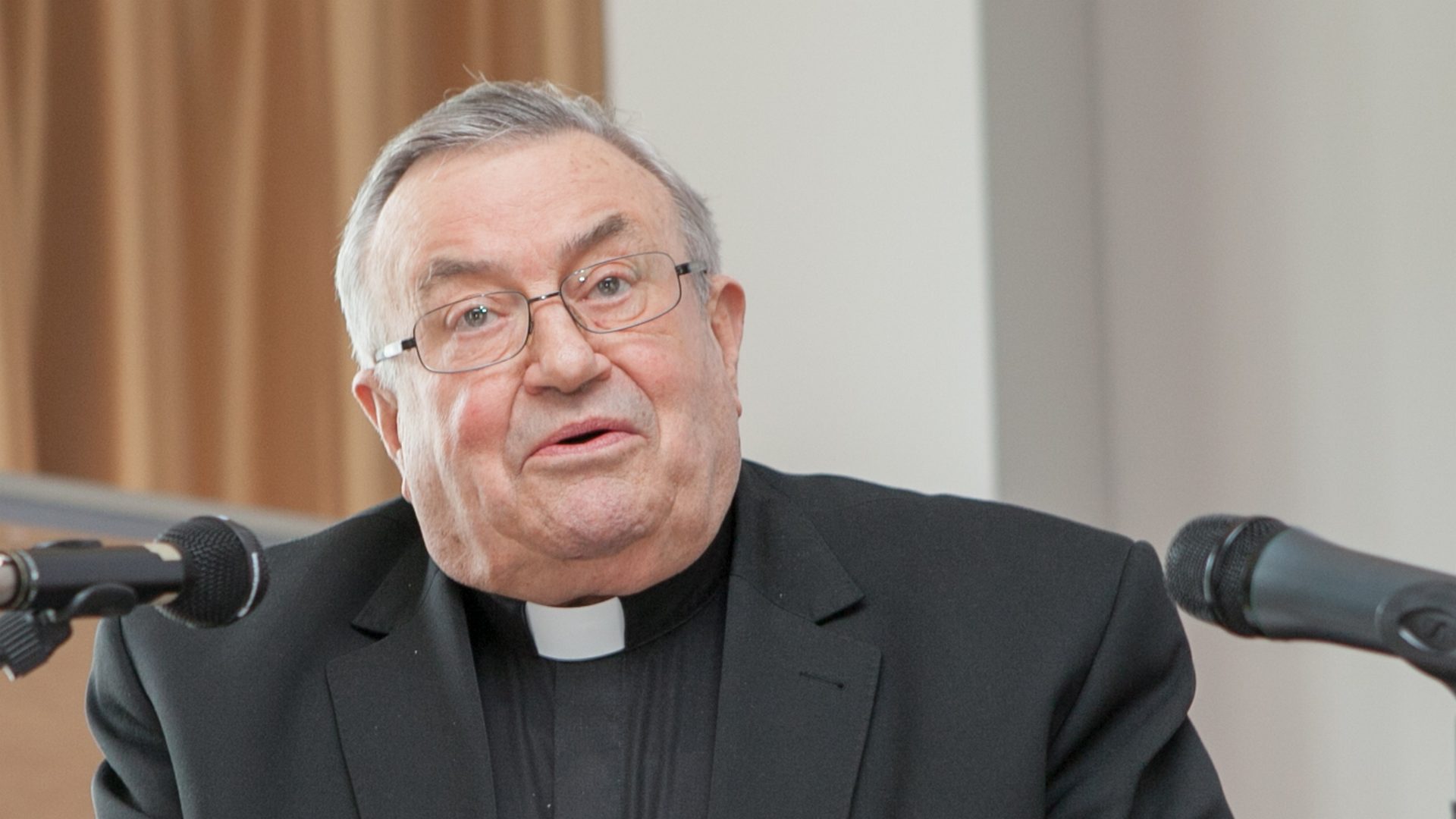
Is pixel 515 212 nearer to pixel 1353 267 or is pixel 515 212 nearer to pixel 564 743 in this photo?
pixel 564 743

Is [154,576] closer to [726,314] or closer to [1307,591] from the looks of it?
[1307,591]

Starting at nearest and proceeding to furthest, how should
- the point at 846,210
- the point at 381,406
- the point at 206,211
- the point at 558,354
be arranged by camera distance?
1. the point at 558,354
2. the point at 381,406
3. the point at 846,210
4. the point at 206,211

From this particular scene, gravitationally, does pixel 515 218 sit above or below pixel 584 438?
above

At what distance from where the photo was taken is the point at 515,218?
2213 millimetres

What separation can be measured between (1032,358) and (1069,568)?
1.41 meters

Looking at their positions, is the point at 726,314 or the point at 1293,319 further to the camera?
the point at 1293,319

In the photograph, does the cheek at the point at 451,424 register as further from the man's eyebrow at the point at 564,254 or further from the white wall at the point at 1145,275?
the white wall at the point at 1145,275

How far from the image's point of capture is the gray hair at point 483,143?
7.63 ft

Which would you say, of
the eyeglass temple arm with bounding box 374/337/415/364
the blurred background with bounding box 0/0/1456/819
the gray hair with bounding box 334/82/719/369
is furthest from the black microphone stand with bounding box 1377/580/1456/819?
the blurred background with bounding box 0/0/1456/819

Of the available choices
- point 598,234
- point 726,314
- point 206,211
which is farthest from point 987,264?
point 206,211

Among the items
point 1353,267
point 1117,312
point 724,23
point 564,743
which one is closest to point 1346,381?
point 1353,267

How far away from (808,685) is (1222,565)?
78 cm

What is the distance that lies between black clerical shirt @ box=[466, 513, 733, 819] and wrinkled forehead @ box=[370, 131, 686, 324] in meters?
0.43

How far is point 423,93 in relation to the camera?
4.39 metres
